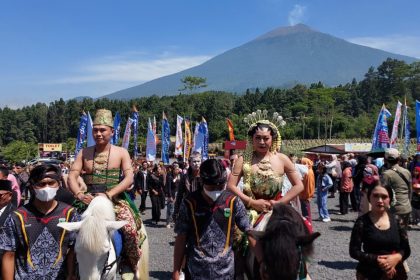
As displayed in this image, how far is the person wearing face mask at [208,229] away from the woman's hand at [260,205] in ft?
2.33

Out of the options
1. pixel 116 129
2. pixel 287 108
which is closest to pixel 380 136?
pixel 116 129

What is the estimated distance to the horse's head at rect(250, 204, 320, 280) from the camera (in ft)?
9.27

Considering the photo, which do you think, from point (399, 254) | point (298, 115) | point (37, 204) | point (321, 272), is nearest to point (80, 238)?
point (37, 204)

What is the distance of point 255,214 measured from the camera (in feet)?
14.5

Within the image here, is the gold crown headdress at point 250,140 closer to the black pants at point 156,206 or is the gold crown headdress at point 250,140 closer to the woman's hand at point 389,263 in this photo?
the woman's hand at point 389,263

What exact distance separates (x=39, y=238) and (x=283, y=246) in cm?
197

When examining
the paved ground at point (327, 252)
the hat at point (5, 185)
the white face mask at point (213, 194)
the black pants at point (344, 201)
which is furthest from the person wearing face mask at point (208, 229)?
the black pants at point (344, 201)

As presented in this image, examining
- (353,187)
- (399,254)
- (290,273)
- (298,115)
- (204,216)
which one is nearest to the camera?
(290,273)

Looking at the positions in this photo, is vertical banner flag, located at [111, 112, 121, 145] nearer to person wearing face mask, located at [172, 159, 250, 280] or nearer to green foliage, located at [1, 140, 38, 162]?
person wearing face mask, located at [172, 159, 250, 280]

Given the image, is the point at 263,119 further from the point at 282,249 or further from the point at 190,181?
the point at 190,181


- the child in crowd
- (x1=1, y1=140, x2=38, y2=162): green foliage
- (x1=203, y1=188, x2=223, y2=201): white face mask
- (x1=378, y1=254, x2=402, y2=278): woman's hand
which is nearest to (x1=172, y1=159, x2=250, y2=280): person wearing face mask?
(x1=203, y1=188, x2=223, y2=201): white face mask

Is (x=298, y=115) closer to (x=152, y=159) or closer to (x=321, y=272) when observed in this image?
(x=152, y=159)

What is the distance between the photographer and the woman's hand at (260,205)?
14.1 ft

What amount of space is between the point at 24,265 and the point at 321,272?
5319 millimetres
